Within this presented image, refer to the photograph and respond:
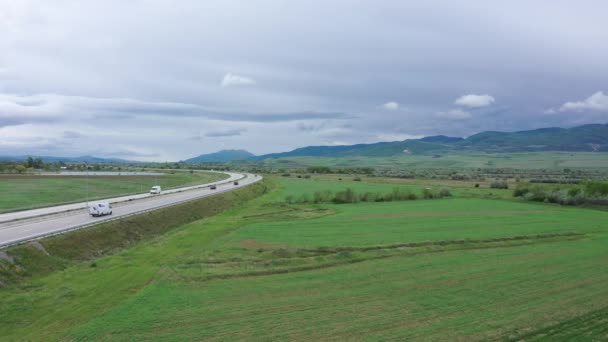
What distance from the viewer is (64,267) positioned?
31.6 m

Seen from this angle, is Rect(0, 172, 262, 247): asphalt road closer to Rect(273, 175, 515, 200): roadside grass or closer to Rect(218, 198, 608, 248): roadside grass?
Rect(218, 198, 608, 248): roadside grass

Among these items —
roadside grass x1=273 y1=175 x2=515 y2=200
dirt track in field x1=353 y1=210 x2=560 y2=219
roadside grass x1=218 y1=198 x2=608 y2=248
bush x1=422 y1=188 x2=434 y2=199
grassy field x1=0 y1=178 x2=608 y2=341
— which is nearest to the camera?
grassy field x1=0 y1=178 x2=608 y2=341

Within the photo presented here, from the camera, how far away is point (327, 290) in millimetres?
25453

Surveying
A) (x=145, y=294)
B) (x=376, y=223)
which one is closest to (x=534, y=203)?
(x=376, y=223)

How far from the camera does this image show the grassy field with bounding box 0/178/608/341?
19.5m

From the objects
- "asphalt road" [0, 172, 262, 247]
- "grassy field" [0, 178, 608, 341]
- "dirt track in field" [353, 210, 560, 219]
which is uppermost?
"asphalt road" [0, 172, 262, 247]

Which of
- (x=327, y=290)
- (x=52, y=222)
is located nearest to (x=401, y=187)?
(x=52, y=222)

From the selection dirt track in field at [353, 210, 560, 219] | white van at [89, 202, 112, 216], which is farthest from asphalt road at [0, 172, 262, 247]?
dirt track in field at [353, 210, 560, 219]

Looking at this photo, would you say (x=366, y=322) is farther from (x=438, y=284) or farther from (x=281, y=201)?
(x=281, y=201)

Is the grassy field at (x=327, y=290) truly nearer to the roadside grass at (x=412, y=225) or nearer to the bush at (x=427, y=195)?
the roadside grass at (x=412, y=225)

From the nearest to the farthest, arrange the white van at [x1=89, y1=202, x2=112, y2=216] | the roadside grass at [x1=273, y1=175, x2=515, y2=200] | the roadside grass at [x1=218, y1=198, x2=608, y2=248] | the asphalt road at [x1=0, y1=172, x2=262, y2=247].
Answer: the asphalt road at [x1=0, y1=172, x2=262, y2=247] → the roadside grass at [x1=218, y1=198, x2=608, y2=248] → the white van at [x1=89, y1=202, x2=112, y2=216] → the roadside grass at [x1=273, y1=175, x2=515, y2=200]

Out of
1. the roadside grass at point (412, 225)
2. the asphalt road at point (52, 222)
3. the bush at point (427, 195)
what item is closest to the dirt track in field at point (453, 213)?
the roadside grass at point (412, 225)

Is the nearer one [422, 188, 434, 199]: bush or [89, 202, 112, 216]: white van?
[89, 202, 112, 216]: white van

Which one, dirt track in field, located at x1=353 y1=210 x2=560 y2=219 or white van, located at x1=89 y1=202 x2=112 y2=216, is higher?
white van, located at x1=89 y1=202 x2=112 y2=216
